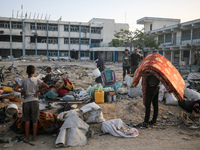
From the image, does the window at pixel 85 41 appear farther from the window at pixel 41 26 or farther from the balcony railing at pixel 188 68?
the balcony railing at pixel 188 68

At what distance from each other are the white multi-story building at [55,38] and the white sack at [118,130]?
33.4 metres

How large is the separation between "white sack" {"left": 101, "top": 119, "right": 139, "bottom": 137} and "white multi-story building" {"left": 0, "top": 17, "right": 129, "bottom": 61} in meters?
33.4

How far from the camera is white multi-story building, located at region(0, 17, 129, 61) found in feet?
122

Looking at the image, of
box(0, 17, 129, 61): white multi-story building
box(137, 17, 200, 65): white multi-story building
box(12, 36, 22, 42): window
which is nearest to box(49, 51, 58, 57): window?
box(0, 17, 129, 61): white multi-story building

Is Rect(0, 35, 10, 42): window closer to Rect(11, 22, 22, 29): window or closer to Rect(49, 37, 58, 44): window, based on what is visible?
Rect(11, 22, 22, 29): window

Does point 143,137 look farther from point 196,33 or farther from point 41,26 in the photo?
point 41,26

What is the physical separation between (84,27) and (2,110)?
127 ft

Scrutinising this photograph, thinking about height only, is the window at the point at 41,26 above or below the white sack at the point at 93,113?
above

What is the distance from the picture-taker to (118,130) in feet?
13.0

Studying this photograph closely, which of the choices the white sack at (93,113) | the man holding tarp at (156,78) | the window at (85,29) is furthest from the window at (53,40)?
the man holding tarp at (156,78)

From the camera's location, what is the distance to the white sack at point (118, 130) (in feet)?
12.6

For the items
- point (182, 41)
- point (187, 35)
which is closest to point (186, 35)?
point (187, 35)

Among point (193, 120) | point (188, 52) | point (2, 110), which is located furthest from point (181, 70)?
point (2, 110)

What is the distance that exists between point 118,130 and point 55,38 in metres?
38.6
